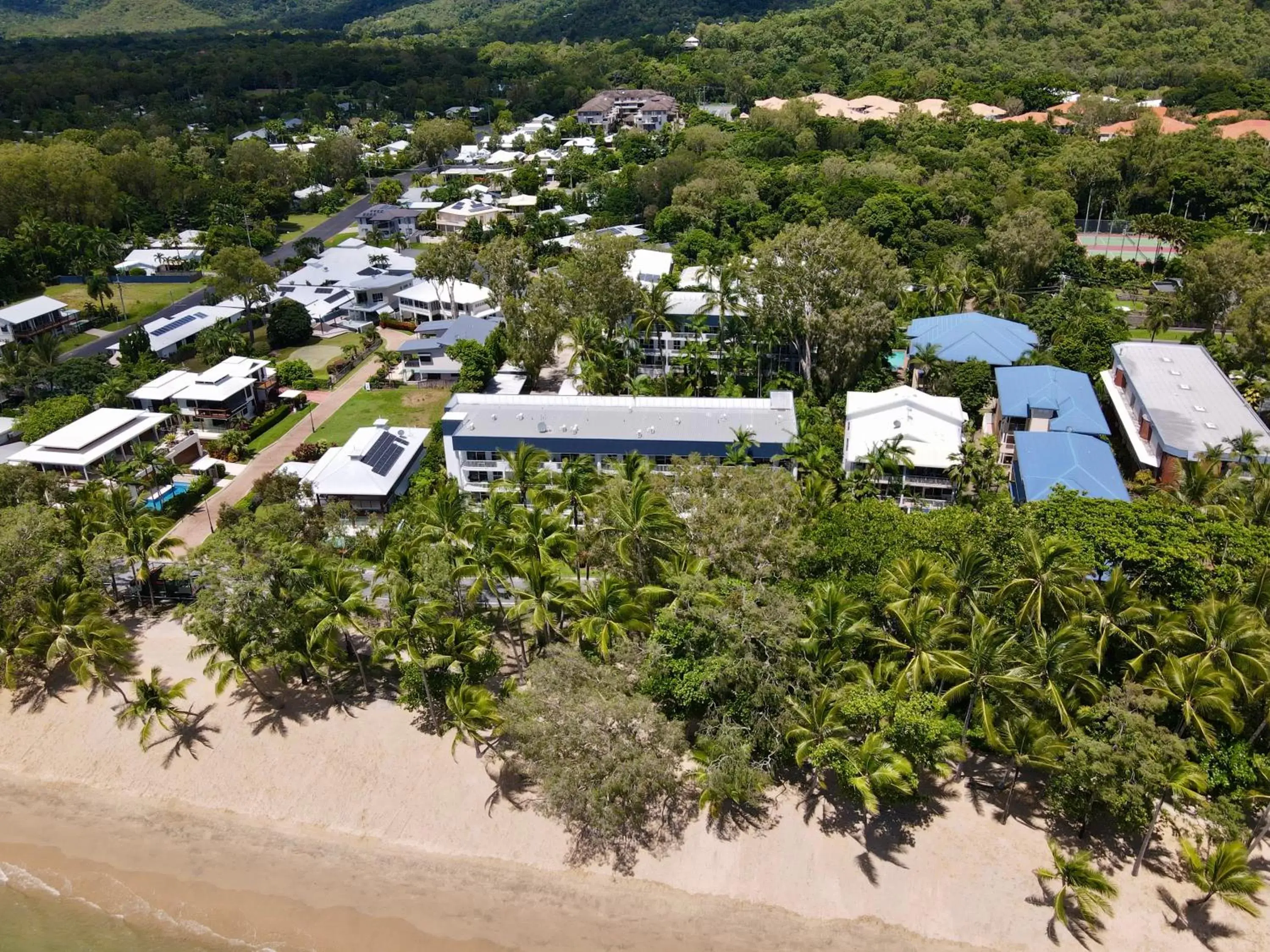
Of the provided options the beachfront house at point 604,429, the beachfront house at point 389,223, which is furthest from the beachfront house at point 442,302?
the beachfront house at point 389,223

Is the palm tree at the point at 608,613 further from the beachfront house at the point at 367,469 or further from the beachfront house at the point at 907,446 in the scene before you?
the beachfront house at the point at 367,469

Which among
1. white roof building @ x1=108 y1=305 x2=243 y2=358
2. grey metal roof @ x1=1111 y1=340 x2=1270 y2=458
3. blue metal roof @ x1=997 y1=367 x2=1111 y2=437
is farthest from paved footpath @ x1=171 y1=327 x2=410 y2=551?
grey metal roof @ x1=1111 y1=340 x2=1270 y2=458

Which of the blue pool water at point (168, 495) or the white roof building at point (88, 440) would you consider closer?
the blue pool water at point (168, 495)

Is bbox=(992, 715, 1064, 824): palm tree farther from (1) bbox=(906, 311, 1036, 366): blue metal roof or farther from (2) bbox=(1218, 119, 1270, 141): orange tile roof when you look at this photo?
(2) bbox=(1218, 119, 1270, 141): orange tile roof

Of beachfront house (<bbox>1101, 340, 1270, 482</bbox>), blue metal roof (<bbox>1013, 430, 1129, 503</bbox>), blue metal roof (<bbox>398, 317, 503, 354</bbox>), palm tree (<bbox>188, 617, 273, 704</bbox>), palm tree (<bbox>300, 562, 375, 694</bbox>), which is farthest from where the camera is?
blue metal roof (<bbox>398, 317, 503, 354</bbox>)

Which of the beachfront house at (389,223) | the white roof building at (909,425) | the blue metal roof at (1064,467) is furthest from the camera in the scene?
the beachfront house at (389,223)

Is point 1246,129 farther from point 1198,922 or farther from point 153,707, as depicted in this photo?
point 153,707
